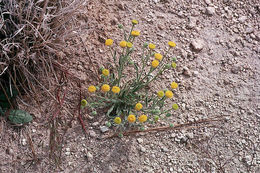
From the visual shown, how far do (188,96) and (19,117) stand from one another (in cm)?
128

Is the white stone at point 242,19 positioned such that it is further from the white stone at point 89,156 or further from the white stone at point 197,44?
the white stone at point 89,156

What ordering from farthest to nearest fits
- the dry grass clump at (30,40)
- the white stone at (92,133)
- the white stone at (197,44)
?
the white stone at (197,44), the white stone at (92,133), the dry grass clump at (30,40)

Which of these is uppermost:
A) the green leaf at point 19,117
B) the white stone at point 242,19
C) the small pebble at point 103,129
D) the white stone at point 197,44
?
the white stone at point 242,19

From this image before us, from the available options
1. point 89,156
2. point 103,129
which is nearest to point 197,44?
point 103,129

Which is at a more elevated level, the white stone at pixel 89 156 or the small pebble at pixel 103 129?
the small pebble at pixel 103 129

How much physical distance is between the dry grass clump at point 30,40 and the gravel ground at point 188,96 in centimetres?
20

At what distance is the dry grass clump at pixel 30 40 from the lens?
79.4 inches

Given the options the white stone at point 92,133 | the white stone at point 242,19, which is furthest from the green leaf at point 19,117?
the white stone at point 242,19

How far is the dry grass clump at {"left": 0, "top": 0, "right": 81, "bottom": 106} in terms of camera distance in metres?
2.02

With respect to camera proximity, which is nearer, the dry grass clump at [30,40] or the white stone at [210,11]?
the dry grass clump at [30,40]

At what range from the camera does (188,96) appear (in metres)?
2.34

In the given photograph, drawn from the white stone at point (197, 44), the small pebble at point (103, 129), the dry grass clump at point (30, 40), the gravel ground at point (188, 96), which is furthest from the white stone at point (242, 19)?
the small pebble at point (103, 129)

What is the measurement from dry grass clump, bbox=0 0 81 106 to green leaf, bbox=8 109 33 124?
0.13 meters

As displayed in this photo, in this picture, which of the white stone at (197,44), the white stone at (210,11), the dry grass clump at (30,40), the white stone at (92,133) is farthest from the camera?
the white stone at (210,11)
